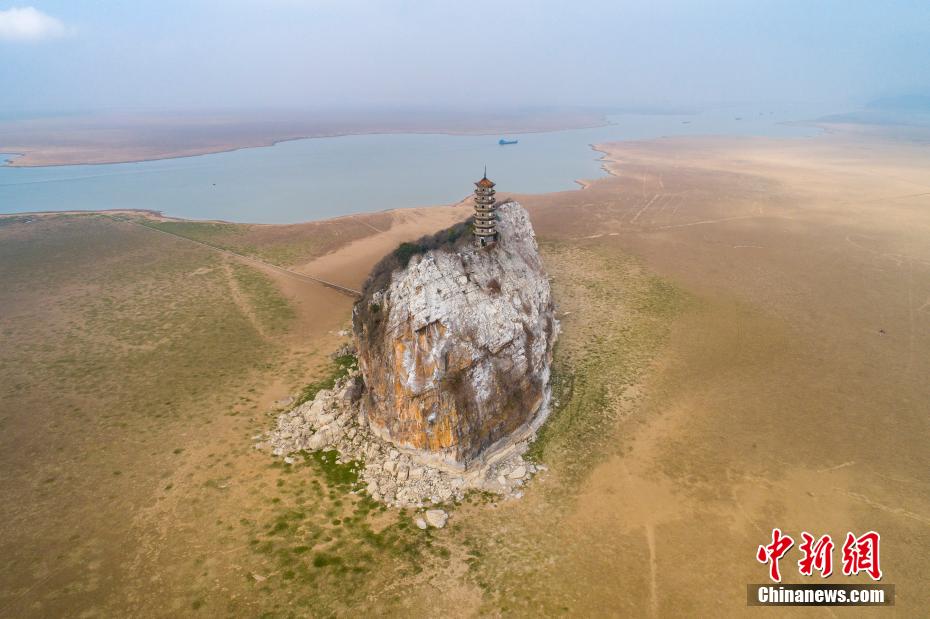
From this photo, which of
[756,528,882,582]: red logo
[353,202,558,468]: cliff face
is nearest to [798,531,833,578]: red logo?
[756,528,882,582]: red logo

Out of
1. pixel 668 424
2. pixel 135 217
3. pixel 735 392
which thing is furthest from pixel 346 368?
pixel 135 217

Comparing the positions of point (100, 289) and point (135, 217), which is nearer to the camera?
point (100, 289)

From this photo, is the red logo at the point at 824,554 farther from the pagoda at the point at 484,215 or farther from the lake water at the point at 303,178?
the lake water at the point at 303,178

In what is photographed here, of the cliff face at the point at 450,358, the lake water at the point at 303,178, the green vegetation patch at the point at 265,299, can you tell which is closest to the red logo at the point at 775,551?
the cliff face at the point at 450,358

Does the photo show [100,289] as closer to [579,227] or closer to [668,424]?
[668,424]

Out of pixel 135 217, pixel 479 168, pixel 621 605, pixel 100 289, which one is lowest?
pixel 621 605

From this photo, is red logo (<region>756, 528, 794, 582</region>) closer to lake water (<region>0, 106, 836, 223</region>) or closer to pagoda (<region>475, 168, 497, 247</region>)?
pagoda (<region>475, 168, 497, 247</region>)

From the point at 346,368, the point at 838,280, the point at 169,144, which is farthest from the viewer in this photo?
the point at 169,144
